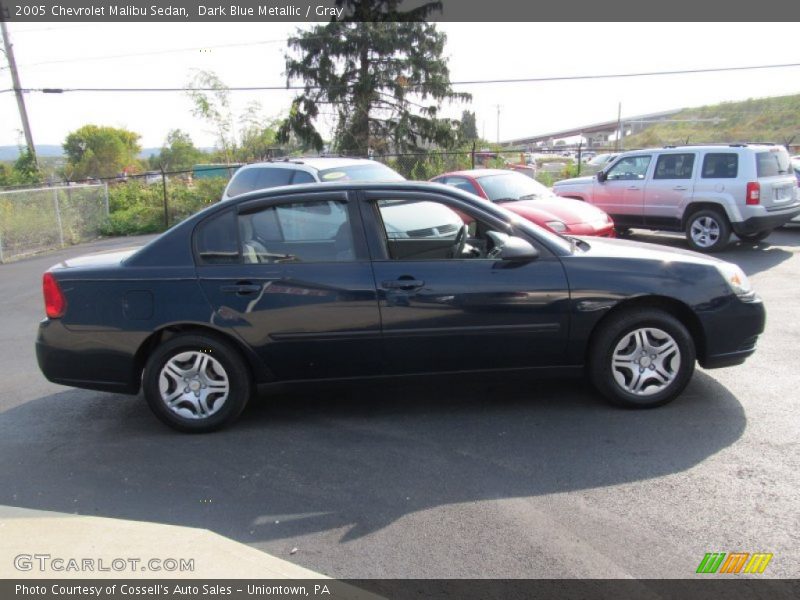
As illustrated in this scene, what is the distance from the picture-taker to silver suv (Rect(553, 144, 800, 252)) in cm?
1076

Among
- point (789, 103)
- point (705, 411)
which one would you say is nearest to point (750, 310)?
point (705, 411)

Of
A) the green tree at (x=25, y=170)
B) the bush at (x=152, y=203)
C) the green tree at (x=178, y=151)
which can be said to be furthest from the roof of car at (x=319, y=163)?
the green tree at (x=178, y=151)

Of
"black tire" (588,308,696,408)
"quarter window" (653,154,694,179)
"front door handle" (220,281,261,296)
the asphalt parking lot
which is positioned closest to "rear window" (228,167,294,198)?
the asphalt parking lot

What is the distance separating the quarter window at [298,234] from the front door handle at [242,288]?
0.18m

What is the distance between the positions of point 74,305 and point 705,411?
4431mm

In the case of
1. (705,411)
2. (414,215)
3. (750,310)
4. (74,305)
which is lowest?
(705,411)

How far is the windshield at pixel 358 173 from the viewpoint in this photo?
34.4ft

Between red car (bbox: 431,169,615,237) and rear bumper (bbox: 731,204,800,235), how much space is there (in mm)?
2222

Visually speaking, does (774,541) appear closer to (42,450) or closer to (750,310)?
(750,310)

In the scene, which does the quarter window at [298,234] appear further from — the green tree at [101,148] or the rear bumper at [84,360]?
the green tree at [101,148]

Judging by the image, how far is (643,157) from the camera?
484 inches

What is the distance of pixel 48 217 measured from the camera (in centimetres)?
1633

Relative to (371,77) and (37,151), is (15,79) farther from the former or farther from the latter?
(371,77)

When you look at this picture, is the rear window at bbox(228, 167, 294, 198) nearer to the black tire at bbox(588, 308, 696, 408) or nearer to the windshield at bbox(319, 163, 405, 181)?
the windshield at bbox(319, 163, 405, 181)
